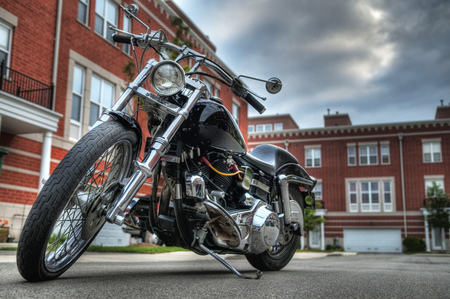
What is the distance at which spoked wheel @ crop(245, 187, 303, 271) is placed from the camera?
4188 millimetres

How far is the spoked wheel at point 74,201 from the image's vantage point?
231cm

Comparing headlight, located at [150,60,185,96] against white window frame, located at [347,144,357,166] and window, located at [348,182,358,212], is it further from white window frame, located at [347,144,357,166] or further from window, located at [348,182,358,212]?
white window frame, located at [347,144,357,166]

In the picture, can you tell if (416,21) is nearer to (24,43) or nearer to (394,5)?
(394,5)

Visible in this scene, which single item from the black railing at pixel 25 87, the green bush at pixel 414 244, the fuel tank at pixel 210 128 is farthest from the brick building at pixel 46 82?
the green bush at pixel 414 244

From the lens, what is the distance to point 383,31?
33.8ft

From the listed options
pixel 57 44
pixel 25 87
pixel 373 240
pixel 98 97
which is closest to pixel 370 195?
pixel 373 240

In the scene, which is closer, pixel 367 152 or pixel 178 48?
pixel 178 48

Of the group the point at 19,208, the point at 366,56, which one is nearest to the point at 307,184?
the point at 366,56

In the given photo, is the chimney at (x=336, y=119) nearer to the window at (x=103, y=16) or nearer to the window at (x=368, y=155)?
the window at (x=368, y=155)

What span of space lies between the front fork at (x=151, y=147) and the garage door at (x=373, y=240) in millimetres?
34712

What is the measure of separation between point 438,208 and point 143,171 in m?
32.7

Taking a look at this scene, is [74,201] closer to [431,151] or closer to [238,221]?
[238,221]

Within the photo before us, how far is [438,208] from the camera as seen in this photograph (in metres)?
31.0

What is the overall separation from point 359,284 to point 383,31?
28.3 ft
